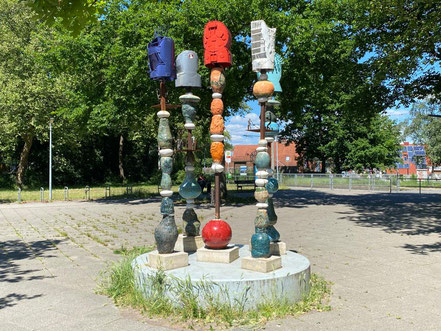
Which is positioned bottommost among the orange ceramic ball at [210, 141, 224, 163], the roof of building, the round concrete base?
the round concrete base

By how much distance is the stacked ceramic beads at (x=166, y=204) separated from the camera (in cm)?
518

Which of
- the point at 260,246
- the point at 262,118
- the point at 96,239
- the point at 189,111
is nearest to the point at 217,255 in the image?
the point at 260,246

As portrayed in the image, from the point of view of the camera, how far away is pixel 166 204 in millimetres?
5320

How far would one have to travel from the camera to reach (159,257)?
5.12 meters

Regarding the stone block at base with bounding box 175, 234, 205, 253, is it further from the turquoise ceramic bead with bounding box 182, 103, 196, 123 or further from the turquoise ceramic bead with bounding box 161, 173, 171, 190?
the turquoise ceramic bead with bounding box 182, 103, 196, 123

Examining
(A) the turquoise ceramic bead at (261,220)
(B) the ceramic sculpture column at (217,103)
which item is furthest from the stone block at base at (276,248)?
(A) the turquoise ceramic bead at (261,220)

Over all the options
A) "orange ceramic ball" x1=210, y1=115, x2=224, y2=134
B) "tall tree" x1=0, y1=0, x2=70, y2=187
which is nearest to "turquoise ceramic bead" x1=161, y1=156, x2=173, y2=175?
"orange ceramic ball" x1=210, y1=115, x2=224, y2=134

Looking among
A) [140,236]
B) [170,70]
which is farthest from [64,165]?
[170,70]

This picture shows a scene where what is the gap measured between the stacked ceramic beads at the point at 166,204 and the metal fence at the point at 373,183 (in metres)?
26.1

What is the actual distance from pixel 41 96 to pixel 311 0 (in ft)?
71.2

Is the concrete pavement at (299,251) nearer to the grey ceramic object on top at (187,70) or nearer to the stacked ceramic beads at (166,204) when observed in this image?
the stacked ceramic beads at (166,204)

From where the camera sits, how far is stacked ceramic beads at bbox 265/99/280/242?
231 inches

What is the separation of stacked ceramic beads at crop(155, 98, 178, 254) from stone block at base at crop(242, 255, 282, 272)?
41.8 inches

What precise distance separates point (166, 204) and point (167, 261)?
789mm
